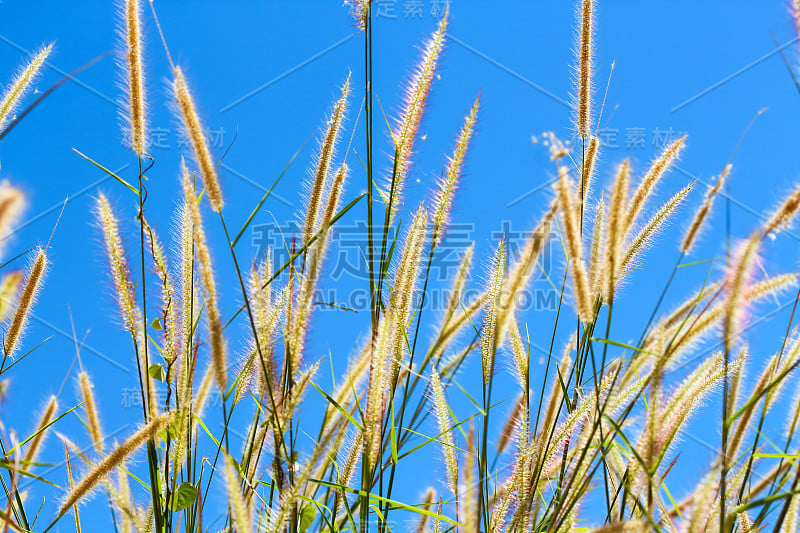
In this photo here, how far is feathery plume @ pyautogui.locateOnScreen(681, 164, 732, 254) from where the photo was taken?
120cm

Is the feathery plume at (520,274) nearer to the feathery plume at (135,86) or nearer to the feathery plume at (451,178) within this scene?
the feathery plume at (451,178)

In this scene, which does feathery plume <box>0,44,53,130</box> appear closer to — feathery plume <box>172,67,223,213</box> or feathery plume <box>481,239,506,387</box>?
feathery plume <box>172,67,223,213</box>

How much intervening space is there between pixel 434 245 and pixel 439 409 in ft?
1.10

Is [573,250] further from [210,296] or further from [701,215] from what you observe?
[210,296]

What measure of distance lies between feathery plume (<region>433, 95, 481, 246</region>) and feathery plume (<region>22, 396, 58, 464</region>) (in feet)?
3.23

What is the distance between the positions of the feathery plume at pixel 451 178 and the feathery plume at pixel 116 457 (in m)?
0.64

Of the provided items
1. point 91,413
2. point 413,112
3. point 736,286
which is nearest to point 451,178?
point 413,112

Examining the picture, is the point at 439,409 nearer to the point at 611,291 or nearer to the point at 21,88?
the point at 611,291

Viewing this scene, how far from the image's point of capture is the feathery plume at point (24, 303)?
141 cm

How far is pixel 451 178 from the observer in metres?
1.34

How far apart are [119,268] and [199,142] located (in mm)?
315

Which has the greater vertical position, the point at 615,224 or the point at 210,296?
the point at 615,224

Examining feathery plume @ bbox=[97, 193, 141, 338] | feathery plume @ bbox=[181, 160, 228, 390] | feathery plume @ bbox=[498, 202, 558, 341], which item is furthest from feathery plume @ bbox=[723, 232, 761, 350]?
feathery plume @ bbox=[97, 193, 141, 338]

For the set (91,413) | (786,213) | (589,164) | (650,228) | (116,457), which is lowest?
(116,457)
